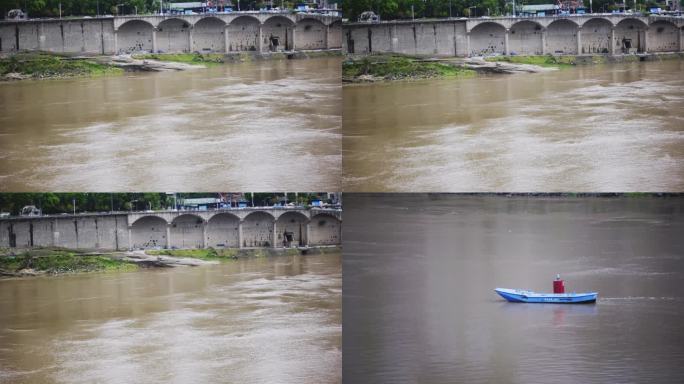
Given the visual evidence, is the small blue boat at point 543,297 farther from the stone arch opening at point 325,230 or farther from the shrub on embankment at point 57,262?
the shrub on embankment at point 57,262

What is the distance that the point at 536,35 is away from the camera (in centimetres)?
824

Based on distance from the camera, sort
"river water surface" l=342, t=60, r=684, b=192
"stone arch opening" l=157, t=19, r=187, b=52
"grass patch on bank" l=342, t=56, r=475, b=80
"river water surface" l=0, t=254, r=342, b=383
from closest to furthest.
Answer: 1. "river water surface" l=0, t=254, r=342, b=383
2. "river water surface" l=342, t=60, r=684, b=192
3. "grass patch on bank" l=342, t=56, r=475, b=80
4. "stone arch opening" l=157, t=19, r=187, b=52

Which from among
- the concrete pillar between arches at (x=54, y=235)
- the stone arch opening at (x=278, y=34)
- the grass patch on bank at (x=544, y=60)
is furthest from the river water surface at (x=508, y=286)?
the concrete pillar between arches at (x=54, y=235)

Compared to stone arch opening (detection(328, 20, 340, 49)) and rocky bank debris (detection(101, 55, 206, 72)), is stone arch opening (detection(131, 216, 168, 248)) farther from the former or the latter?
stone arch opening (detection(328, 20, 340, 49))

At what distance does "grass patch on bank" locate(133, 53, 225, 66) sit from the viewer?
324 inches

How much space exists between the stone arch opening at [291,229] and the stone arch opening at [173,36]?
1163 millimetres

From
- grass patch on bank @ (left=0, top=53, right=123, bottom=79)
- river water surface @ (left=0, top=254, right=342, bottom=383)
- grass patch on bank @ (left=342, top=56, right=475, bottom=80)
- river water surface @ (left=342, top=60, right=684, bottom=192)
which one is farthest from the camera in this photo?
grass patch on bank @ (left=0, top=53, right=123, bottom=79)

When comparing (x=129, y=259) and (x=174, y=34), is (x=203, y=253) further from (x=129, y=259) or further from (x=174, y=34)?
(x=174, y=34)

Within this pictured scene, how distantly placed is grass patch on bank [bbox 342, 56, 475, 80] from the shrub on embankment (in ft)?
5.96

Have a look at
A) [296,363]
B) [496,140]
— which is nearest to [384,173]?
[496,140]

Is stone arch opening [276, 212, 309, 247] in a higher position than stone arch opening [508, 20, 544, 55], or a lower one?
lower

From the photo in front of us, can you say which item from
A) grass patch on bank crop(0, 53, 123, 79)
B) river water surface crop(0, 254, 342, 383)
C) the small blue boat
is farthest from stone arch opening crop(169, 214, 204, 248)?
the small blue boat

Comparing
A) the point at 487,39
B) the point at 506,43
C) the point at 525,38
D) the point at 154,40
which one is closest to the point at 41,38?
the point at 154,40

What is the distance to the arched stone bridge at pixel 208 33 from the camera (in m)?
8.18
